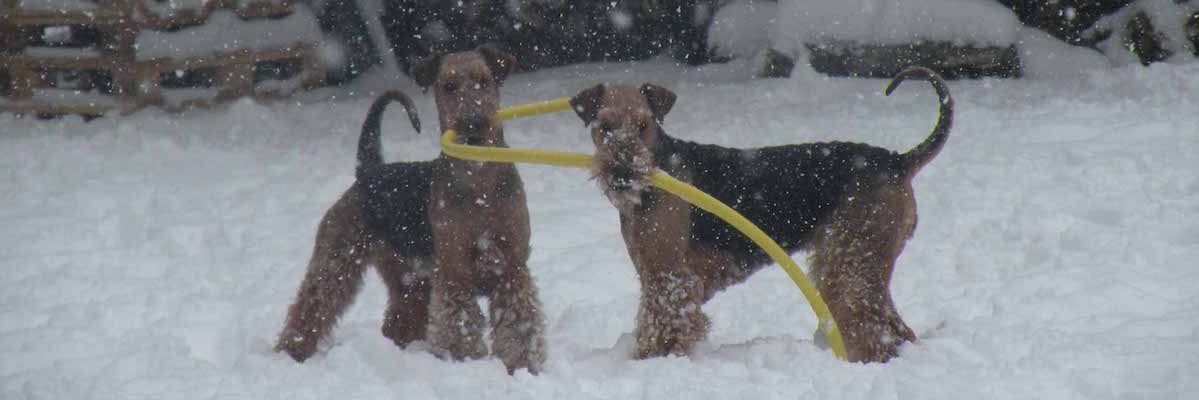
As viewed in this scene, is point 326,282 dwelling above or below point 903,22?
Result: above

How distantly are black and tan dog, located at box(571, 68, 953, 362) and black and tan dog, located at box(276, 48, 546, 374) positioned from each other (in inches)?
16.5

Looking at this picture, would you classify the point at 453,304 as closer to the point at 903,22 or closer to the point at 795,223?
the point at 795,223

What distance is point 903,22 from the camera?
31.0 ft

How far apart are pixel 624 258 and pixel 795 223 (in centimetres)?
172

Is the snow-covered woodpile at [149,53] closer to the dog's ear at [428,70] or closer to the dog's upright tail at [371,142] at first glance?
the dog's upright tail at [371,142]

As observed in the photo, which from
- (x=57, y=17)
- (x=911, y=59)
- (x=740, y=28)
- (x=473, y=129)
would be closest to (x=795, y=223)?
(x=473, y=129)

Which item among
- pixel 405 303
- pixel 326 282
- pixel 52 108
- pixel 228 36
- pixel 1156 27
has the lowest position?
pixel 52 108

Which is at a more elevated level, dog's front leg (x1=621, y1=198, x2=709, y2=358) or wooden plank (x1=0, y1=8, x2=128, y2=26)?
dog's front leg (x1=621, y1=198, x2=709, y2=358)

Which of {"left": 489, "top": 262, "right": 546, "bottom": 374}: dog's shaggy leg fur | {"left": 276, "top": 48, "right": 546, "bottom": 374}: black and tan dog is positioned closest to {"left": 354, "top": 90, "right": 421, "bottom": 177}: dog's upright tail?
{"left": 276, "top": 48, "right": 546, "bottom": 374}: black and tan dog

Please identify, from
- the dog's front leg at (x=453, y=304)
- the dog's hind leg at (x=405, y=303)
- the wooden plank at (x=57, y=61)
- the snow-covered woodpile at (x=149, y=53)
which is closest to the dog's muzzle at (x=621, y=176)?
the dog's front leg at (x=453, y=304)

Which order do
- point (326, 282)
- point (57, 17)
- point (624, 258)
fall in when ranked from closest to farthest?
point (326, 282) → point (624, 258) → point (57, 17)

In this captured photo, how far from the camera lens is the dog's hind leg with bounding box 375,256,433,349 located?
14.5 feet

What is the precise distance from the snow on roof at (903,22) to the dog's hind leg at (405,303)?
6.16m

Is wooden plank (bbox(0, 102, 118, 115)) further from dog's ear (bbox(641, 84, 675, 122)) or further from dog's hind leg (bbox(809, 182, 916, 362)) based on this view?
dog's hind leg (bbox(809, 182, 916, 362))
